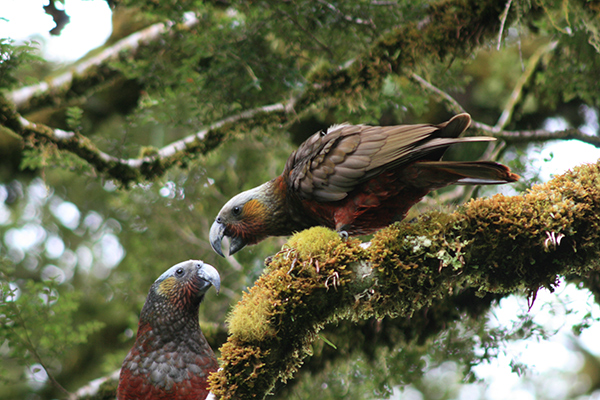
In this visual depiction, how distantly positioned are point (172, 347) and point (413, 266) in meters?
2.16

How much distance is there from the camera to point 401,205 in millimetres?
3283

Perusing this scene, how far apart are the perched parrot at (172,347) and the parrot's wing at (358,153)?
4.34 ft

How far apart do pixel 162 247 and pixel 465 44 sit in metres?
4.76

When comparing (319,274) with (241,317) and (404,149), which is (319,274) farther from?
(404,149)

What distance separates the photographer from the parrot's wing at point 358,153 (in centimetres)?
294

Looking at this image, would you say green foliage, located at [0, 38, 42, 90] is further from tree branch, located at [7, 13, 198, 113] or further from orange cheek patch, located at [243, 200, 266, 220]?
orange cheek patch, located at [243, 200, 266, 220]

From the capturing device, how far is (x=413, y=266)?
261 centimetres

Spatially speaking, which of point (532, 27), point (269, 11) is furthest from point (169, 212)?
point (532, 27)

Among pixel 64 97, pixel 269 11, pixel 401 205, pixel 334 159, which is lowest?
pixel 401 205

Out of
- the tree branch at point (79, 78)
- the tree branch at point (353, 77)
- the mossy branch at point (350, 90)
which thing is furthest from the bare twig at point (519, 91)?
the tree branch at point (79, 78)

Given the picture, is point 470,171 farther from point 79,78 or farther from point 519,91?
point 79,78

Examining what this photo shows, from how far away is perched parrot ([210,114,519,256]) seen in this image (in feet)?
9.53

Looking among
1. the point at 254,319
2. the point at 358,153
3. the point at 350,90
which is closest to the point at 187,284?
the point at 254,319

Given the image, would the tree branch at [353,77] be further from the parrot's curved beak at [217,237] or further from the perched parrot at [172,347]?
the perched parrot at [172,347]
